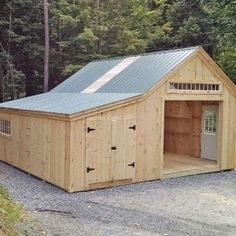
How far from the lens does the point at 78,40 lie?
66.8ft

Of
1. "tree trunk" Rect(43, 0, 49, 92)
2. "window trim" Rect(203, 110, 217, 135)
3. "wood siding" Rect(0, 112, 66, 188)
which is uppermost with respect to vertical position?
"tree trunk" Rect(43, 0, 49, 92)

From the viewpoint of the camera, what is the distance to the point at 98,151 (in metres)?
9.45

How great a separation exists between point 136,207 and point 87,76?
7.37 metres

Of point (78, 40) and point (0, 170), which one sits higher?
point (78, 40)

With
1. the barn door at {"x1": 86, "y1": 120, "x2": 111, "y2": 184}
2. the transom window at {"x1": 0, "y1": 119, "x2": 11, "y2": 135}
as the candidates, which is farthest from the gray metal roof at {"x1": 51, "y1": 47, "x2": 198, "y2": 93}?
the transom window at {"x1": 0, "y1": 119, "x2": 11, "y2": 135}

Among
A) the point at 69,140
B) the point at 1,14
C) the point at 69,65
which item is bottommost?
the point at 69,140

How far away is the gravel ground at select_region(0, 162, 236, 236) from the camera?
6.54 m

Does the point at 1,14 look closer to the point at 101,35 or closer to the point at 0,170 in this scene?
the point at 101,35

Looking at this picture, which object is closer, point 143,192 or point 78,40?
point 143,192

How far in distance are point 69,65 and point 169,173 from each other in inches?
447

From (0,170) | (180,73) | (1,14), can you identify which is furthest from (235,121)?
(1,14)

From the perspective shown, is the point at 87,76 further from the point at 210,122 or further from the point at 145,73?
the point at 210,122

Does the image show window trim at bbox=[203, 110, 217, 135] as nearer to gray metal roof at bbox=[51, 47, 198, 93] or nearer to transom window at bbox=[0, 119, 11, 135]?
gray metal roof at bbox=[51, 47, 198, 93]

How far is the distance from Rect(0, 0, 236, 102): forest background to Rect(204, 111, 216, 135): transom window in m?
7.06
